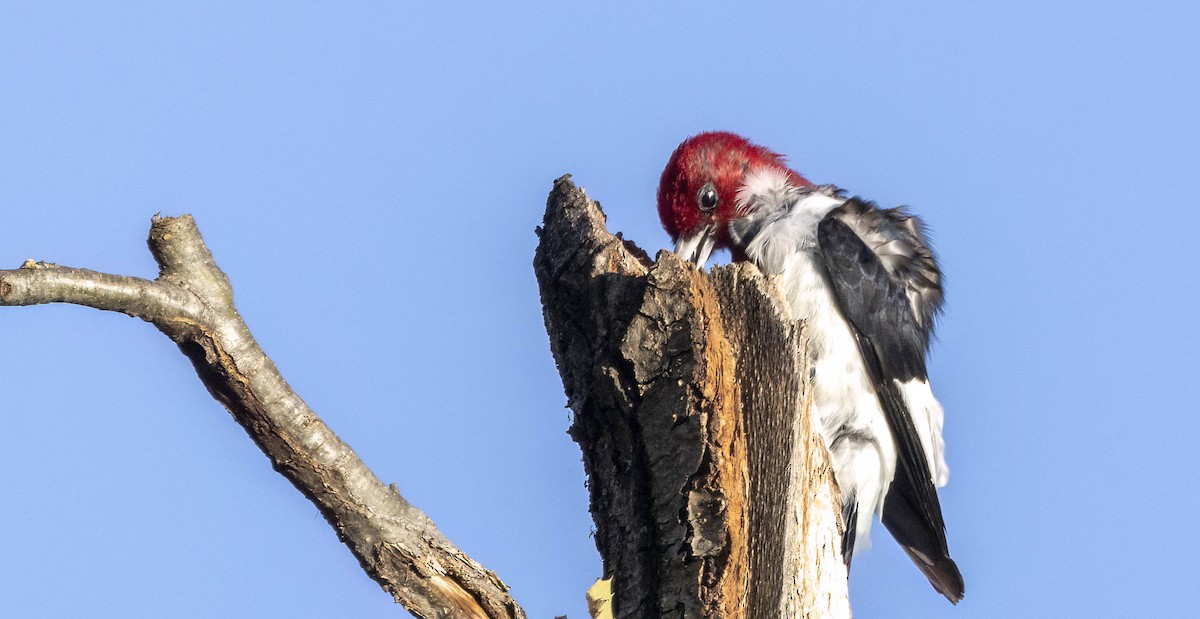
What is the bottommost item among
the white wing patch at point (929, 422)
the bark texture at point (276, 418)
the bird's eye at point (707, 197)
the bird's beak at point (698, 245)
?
the bark texture at point (276, 418)

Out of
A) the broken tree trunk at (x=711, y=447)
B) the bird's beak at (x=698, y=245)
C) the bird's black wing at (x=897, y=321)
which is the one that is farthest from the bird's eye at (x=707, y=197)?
the broken tree trunk at (x=711, y=447)

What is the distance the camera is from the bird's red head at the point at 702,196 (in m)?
4.72

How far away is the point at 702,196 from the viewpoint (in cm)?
471

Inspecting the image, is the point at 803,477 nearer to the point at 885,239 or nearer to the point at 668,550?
the point at 668,550

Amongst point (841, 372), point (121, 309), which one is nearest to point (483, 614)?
point (121, 309)

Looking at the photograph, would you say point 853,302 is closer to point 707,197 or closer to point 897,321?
point 897,321

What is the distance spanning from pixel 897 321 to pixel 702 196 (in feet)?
3.29

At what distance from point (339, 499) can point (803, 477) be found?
1243 millimetres

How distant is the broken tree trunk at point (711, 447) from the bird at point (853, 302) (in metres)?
0.82

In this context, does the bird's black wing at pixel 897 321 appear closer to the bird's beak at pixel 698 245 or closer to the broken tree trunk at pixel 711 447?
the bird's beak at pixel 698 245

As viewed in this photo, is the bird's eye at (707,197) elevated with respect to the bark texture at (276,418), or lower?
elevated

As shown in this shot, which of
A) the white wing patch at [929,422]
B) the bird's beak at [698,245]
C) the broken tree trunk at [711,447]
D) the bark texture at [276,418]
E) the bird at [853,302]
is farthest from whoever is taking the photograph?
the bird's beak at [698,245]

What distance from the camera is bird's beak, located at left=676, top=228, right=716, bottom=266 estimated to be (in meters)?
4.68

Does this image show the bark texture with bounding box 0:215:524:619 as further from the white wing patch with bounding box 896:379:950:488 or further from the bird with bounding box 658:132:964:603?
the white wing patch with bounding box 896:379:950:488
